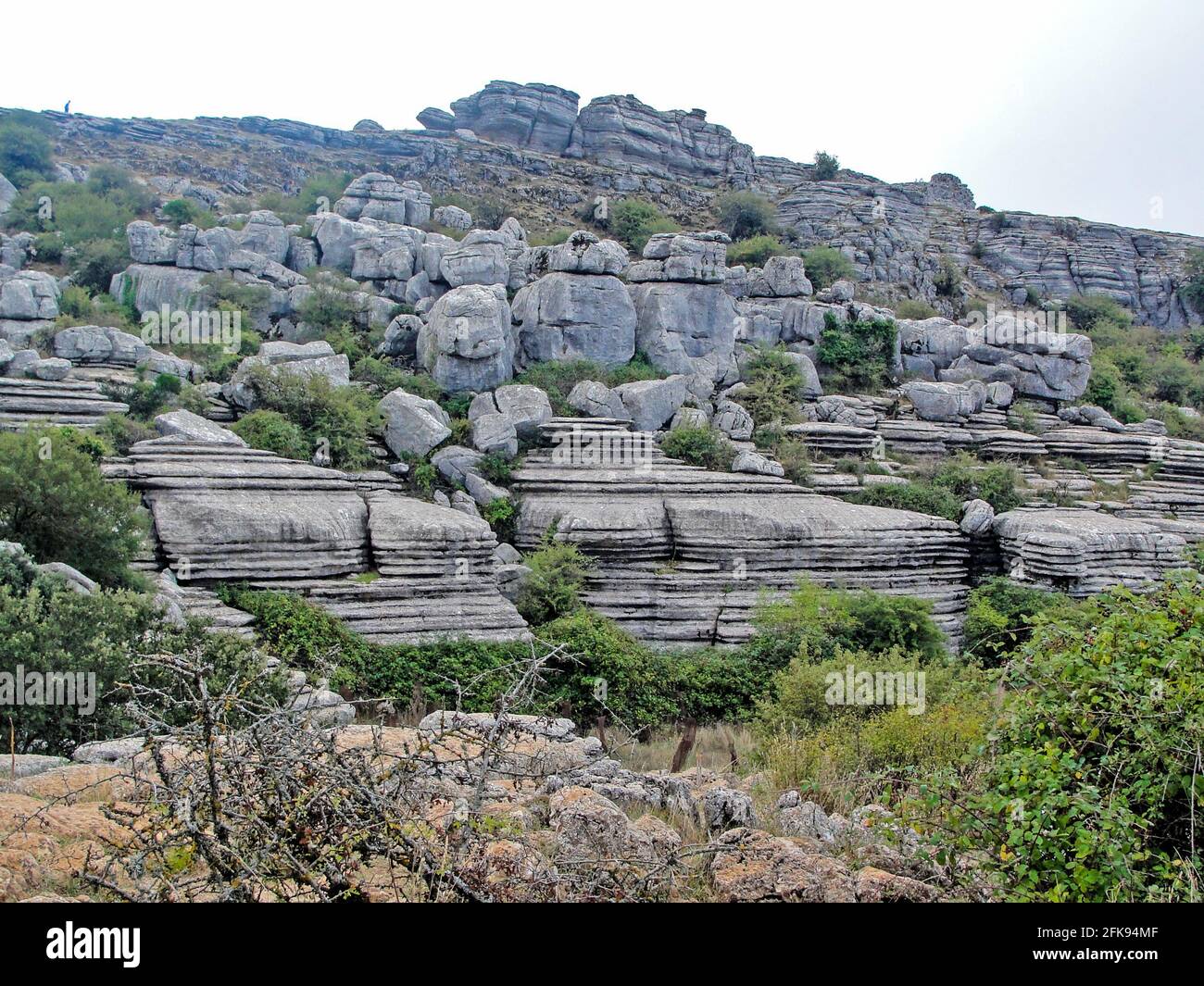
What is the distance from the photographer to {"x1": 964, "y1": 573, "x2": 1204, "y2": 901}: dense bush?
3.96m

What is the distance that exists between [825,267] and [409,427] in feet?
70.2

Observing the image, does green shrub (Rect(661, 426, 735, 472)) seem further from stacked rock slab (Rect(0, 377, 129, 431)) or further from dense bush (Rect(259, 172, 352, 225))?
dense bush (Rect(259, 172, 352, 225))

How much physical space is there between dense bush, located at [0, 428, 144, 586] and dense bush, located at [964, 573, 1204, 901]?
1141 centimetres

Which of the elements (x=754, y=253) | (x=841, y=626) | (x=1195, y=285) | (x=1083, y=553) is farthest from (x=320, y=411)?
(x=1195, y=285)

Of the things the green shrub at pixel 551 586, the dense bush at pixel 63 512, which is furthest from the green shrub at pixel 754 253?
the dense bush at pixel 63 512

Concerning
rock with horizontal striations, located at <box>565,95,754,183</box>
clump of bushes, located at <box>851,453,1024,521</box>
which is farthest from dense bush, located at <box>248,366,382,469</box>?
rock with horizontal striations, located at <box>565,95,754,183</box>

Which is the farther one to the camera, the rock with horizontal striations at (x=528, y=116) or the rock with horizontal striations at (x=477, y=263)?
the rock with horizontal striations at (x=528, y=116)

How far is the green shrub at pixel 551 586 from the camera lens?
16500 millimetres

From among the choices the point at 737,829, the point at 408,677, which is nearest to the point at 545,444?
the point at 408,677

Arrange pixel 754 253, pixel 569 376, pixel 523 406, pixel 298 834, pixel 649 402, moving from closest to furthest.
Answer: pixel 298 834 → pixel 523 406 → pixel 649 402 → pixel 569 376 → pixel 754 253

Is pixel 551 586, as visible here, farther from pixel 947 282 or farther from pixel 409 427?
pixel 947 282

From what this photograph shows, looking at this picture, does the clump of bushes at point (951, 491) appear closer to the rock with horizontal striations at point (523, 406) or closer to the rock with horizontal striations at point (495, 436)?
the rock with horizontal striations at point (523, 406)

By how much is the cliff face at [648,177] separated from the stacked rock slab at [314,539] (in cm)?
2607

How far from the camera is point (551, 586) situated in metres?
16.6
